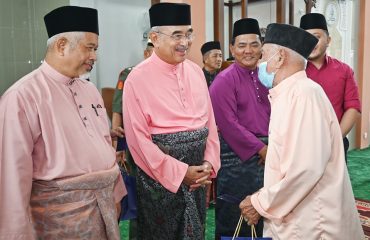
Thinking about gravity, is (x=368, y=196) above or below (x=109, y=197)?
below

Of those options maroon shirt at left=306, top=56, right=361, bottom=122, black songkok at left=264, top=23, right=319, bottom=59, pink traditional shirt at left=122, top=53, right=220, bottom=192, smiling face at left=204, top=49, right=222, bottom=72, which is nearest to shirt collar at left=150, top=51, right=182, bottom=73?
pink traditional shirt at left=122, top=53, right=220, bottom=192

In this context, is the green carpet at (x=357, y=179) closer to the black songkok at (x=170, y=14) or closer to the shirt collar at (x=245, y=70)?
the shirt collar at (x=245, y=70)

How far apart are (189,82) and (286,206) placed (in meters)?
0.93

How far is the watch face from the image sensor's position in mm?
6805

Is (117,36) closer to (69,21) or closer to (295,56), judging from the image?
(69,21)

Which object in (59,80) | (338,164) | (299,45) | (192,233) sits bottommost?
(192,233)

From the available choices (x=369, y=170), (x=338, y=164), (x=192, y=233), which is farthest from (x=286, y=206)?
(x=369, y=170)

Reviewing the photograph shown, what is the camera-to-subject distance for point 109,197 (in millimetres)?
1674

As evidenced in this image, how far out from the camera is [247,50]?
255 cm

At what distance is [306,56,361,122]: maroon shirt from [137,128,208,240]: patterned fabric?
1.20 m

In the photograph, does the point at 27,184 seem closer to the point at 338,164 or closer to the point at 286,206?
the point at 286,206

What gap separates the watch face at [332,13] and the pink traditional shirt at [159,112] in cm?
546

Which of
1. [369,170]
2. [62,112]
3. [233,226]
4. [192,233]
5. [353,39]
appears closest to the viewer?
[62,112]

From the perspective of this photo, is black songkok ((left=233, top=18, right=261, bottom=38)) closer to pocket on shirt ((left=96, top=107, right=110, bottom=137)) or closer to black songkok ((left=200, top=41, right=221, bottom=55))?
pocket on shirt ((left=96, top=107, right=110, bottom=137))
